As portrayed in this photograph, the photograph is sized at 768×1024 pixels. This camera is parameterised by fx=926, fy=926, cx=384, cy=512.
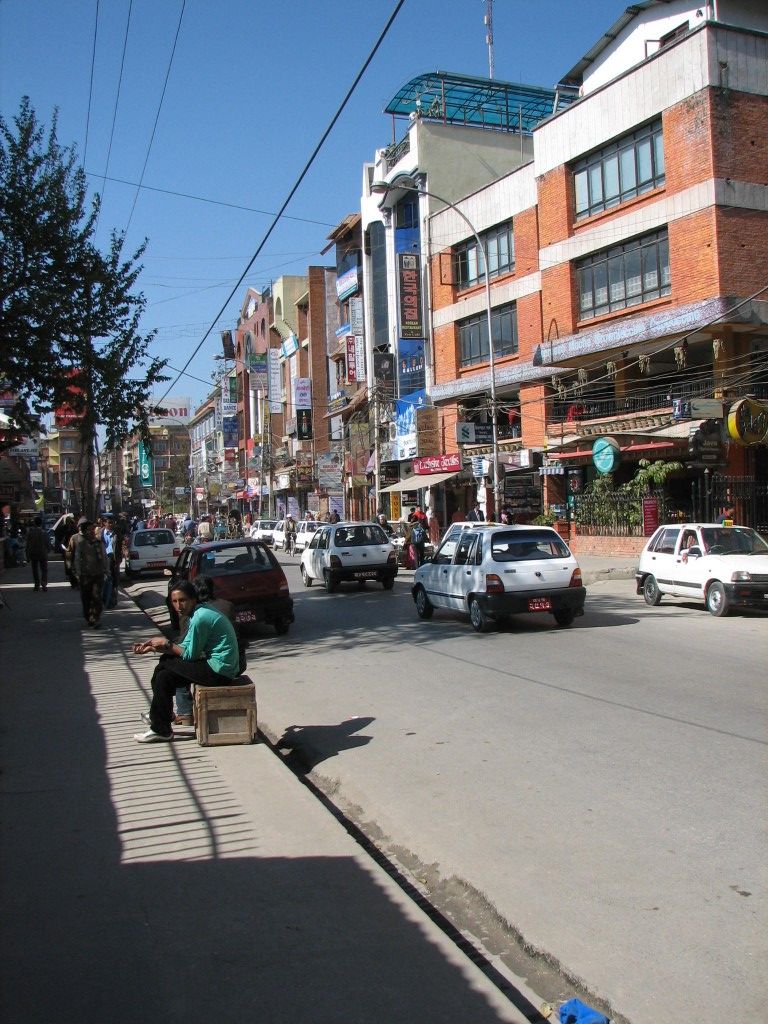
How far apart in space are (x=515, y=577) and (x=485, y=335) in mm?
25416

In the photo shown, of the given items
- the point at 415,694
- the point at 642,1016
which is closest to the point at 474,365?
the point at 415,694

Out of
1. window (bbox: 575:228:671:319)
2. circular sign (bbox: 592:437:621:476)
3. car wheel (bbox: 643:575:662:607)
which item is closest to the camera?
car wheel (bbox: 643:575:662:607)

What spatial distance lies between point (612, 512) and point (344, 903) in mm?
24717

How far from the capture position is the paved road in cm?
408

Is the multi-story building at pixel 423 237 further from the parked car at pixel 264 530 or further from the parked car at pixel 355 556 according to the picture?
the parked car at pixel 355 556

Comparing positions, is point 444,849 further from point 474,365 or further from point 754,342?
point 474,365

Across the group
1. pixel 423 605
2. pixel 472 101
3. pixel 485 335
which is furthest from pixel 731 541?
pixel 472 101

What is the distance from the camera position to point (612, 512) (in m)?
28.1

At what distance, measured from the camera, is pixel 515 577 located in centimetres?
1446

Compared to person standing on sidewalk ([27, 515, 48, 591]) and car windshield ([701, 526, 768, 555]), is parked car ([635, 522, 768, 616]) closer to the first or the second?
car windshield ([701, 526, 768, 555])

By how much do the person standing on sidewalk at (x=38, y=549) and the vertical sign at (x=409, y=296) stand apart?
21541mm

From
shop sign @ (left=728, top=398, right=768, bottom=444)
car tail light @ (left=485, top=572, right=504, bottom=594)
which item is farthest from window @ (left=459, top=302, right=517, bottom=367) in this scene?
car tail light @ (left=485, top=572, right=504, bottom=594)

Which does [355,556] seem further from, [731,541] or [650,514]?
[731,541]

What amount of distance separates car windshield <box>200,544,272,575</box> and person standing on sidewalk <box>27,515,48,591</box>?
10.5m
